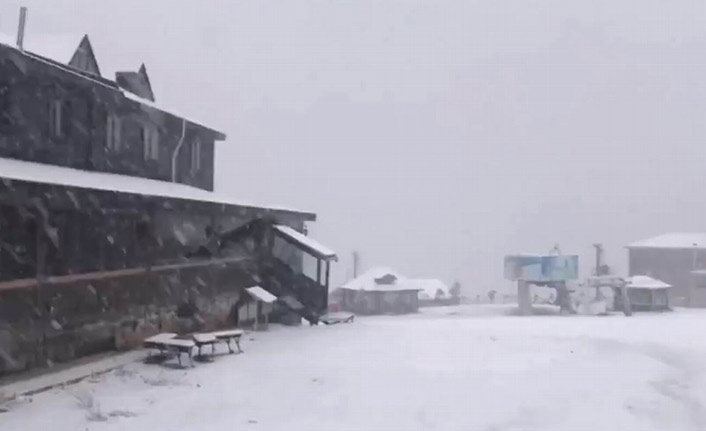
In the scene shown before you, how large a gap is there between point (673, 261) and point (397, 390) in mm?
59801

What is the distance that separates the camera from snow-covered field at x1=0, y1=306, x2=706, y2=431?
10.7m

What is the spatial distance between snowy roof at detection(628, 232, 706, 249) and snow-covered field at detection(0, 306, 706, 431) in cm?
5097

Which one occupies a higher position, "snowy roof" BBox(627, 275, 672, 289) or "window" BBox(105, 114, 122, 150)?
"window" BBox(105, 114, 122, 150)

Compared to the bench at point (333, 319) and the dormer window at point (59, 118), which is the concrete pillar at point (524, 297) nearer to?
the bench at point (333, 319)

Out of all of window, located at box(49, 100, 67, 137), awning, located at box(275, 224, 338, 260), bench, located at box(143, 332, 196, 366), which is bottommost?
bench, located at box(143, 332, 196, 366)

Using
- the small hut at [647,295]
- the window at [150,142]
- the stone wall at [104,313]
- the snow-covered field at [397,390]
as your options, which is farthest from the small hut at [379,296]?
the snow-covered field at [397,390]

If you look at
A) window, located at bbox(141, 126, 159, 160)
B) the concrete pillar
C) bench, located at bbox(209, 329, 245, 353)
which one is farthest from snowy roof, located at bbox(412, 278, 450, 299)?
bench, located at bbox(209, 329, 245, 353)

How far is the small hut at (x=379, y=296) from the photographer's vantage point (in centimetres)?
6575

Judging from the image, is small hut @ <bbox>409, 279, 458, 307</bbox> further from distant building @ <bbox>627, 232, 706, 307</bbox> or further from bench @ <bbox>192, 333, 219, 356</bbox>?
bench @ <bbox>192, 333, 219, 356</bbox>

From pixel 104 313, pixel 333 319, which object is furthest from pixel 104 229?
pixel 333 319

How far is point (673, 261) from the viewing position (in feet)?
219

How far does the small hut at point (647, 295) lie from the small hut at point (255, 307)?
97.6 ft

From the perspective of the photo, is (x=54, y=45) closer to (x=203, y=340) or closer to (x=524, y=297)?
(x=203, y=340)

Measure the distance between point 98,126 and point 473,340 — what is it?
1045cm
